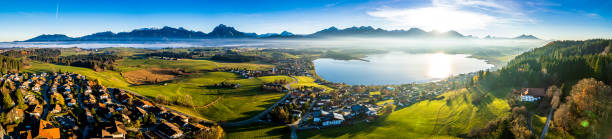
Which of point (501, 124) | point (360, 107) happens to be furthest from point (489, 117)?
point (360, 107)

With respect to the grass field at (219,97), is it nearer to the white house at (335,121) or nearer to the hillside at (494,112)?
the white house at (335,121)

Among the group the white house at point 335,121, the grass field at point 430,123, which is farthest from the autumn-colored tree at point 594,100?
the white house at point 335,121

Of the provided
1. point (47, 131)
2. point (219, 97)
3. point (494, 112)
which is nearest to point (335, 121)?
point (494, 112)

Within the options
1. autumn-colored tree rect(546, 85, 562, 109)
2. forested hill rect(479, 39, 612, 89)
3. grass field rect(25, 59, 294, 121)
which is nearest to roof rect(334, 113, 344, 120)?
grass field rect(25, 59, 294, 121)

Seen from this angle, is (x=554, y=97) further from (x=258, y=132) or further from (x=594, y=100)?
(x=258, y=132)

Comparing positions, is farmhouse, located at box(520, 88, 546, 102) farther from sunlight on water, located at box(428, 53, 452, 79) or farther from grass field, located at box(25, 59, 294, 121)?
sunlight on water, located at box(428, 53, 452, 79)

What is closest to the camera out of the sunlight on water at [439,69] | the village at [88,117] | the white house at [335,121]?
the village at [88,117]
